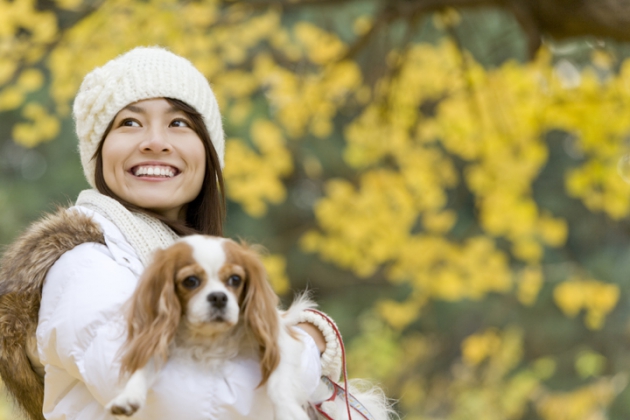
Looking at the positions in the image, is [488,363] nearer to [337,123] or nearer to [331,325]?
[337,123]

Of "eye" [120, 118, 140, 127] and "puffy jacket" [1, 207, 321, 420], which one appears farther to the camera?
"eye" [120, 118, 140, 127]

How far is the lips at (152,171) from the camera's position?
8.80 ft

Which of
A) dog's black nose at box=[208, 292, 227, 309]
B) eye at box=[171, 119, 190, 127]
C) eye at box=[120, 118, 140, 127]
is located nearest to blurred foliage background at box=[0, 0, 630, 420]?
eye at box=[120, 118, 140, 127]

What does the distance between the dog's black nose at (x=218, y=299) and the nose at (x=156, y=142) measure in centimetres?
75

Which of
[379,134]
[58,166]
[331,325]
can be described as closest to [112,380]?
[331,325]

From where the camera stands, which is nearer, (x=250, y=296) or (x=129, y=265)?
(x=250, y=296)

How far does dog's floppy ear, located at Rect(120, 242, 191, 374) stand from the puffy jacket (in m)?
0.06

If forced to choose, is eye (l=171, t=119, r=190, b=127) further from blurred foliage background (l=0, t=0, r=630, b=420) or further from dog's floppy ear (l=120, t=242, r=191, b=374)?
dog's floppy ear (l=120, t=242, r=191, b=374)

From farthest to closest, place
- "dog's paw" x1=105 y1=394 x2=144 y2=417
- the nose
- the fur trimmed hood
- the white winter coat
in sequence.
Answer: the nose
the fur trimmed hood
the white winter coat
"dog's paw" x1=105 y1=394 x2=144 y2=417

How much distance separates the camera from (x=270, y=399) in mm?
2129

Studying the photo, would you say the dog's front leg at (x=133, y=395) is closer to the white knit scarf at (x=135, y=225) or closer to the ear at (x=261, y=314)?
the ear at (x=261, y=314)

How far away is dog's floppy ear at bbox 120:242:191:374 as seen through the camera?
79.7 inches

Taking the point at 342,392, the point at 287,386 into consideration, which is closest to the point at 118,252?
the point at 287,386

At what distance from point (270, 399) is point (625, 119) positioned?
453 cm
